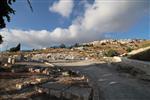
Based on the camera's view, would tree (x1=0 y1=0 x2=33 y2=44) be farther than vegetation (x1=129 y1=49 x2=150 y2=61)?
No

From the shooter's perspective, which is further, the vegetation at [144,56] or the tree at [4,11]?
the vegetation at [144,56]

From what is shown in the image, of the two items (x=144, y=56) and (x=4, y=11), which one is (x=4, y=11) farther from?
(x=144, y=56)

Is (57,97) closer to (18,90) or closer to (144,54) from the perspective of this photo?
(18,90)

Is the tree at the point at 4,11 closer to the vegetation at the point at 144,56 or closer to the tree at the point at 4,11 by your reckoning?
the tree at the point at 4,11

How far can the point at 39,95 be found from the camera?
48.4 feet

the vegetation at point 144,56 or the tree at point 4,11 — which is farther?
the vegetation at point 144,56

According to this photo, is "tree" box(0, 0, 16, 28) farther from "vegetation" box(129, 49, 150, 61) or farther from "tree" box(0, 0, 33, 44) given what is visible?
"vegetation" box(129, 49, 150, 61)

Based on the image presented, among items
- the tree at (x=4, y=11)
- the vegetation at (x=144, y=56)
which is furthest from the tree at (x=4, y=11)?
the vegetation at (x=144, y=56)

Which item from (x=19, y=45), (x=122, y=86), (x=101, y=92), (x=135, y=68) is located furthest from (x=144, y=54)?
(x=19, y=45)

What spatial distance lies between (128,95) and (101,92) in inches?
68.8

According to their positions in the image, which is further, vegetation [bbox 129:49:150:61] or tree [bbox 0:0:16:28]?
vegetation [bbox 129:49:150:61]

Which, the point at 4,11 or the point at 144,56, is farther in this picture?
the point at 144,56

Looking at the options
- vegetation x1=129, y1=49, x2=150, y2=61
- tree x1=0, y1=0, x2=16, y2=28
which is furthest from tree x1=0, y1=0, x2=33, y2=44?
vegetation x1=129, y1=49, x2=150, y2=61

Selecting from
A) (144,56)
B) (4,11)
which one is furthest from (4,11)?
(144,56)
